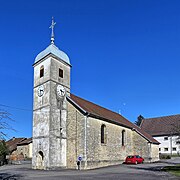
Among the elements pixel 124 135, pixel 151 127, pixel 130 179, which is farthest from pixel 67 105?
pixel 151 127

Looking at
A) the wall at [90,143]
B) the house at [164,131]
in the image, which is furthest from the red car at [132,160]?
the house at [164,131]

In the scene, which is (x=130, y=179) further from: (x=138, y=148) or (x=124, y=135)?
(x=138, y=148)

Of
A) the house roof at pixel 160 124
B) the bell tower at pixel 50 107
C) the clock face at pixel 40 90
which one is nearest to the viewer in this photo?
the bell tower at pixel 50 107

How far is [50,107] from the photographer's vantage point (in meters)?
26.5

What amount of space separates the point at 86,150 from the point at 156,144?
1981 cm

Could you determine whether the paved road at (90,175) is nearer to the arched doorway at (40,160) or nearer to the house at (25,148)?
the arched doorway at (40,160)

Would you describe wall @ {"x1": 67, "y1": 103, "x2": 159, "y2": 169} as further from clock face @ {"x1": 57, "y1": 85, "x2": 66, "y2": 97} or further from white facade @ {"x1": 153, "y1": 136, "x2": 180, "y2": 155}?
white facade @ {"x1": 153, "y1": 136, "x2": 180, "y2": 155}

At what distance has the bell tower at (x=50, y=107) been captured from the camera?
84.8 feet

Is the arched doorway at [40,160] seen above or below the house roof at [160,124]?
below

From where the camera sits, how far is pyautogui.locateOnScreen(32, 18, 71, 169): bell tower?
2586 cm

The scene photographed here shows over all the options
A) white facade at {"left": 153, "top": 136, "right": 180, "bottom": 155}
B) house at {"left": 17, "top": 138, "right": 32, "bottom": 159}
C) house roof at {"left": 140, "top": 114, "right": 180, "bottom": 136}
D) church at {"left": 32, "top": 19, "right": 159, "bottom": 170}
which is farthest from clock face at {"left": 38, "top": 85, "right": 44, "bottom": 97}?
white facade at {"left": 153, "top": 136, "right": 180, "bottom": 155}

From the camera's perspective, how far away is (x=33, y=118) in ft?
94.6

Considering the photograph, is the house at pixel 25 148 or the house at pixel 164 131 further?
the house at pixel 164 131

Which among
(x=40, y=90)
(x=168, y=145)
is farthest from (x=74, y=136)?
(x=168, y=145)
